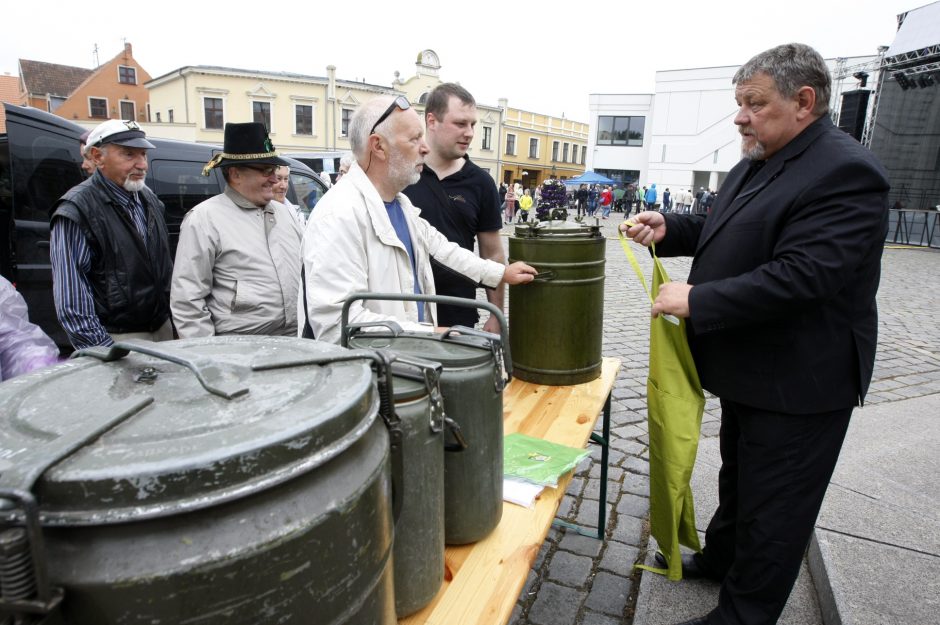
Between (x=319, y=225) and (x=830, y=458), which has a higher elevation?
(x=319, y=225)

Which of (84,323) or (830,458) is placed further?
(84,323)

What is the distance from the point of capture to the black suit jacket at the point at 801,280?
1.72 meters

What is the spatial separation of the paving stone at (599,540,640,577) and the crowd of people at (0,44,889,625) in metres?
0.28

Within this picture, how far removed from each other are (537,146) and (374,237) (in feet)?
167

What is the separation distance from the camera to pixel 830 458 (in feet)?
6.34

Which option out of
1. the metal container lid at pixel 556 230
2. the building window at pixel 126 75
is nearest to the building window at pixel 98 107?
the building window at pixel 126 75

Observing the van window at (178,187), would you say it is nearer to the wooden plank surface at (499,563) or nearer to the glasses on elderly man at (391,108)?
the glasses on elderly man at (391,108)

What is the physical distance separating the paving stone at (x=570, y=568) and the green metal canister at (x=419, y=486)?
1.62m

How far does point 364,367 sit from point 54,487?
1.36ft

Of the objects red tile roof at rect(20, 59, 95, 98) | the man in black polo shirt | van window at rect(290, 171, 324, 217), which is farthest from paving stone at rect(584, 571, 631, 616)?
red tile roof at rect(20, 59, 95, 98)

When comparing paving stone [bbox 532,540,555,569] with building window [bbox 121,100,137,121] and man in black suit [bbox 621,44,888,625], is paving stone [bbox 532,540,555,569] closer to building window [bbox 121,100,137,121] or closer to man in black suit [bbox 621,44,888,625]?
man in black suit [bbox 621,44,888,625]

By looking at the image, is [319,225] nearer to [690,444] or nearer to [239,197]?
[239,197]

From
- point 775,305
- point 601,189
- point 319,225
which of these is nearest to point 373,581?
point 319,225

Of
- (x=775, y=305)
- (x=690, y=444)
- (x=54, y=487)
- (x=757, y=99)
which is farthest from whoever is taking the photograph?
(x=690, y=444)
